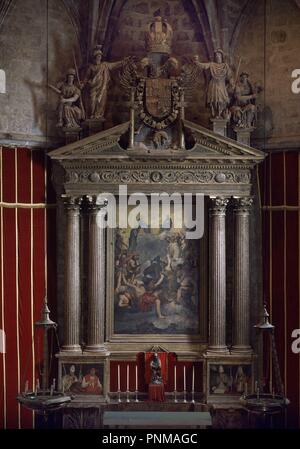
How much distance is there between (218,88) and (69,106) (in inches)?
111

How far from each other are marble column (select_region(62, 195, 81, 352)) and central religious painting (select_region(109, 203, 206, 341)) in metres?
0.70

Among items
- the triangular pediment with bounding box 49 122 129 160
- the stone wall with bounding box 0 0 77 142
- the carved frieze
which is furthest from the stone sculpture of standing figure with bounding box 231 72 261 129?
the stone wall with bounding box 0 0 77 142

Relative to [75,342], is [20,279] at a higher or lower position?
higher

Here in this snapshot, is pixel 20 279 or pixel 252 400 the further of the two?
pixel 20 279

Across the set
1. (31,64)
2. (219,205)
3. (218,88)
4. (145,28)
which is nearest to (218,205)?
(219,205)

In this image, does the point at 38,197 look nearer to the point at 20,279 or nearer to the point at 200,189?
the point at 20,279

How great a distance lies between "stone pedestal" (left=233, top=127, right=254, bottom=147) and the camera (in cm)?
1706

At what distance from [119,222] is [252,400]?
→ 4.95 m

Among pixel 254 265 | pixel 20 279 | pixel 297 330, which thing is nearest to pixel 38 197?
pixel 20 279

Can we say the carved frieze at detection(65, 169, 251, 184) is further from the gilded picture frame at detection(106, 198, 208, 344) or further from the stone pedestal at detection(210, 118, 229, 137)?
the gilded picture frame at detection(106, 198, 208, 344)

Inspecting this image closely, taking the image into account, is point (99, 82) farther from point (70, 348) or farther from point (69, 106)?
point (70, 348)

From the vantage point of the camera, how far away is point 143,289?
17219mm

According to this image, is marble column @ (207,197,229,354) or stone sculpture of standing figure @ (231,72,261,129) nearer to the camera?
marble column @ (207,197,229,354)

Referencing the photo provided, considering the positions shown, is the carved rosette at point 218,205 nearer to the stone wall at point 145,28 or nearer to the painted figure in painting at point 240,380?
the painted figure in painting at point 240,380
